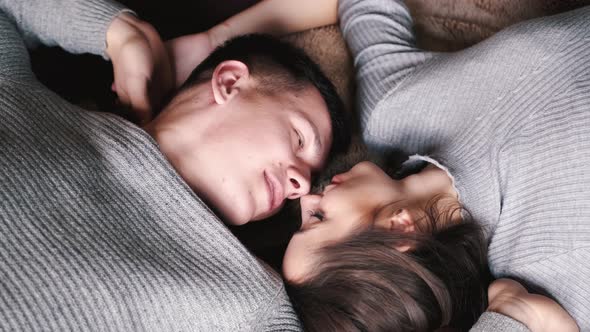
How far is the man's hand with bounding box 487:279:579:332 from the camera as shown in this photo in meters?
0.84

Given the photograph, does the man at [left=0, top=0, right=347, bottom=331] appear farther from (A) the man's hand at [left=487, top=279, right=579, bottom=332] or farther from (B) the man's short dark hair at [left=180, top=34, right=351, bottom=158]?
(A) the man's hand at [left=487, top=279, right=579, bottom=332]

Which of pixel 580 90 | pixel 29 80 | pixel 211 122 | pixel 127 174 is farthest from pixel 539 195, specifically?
pixel 29 80

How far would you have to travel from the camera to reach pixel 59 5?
3.51 feet

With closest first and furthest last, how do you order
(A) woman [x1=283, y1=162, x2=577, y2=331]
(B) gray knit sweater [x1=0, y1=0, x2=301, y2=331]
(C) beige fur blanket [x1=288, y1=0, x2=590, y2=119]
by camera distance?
(B) gray knit sweater [x1=0, y1=0, x2=301, y2=331], (A) woman [x1=283, y1=162, x2=577, y2=331], (C) beige fur blanket [x1=288, y1=0, x2=590, y2=119]

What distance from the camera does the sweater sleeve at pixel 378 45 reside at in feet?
3.69

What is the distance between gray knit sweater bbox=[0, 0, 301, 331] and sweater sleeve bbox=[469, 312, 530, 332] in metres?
0.28

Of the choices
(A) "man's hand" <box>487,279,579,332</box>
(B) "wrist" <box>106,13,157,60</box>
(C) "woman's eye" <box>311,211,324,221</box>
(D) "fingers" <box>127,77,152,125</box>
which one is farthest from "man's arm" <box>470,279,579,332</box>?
(B) "wrist" <box>106,13,157,60</box>

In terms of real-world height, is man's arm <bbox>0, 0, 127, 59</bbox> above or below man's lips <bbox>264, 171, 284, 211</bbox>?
above

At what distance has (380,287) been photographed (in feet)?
2.93

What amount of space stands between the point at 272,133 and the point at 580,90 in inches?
20.0

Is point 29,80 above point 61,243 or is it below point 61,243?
above

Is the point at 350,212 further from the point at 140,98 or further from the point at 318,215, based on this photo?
the point at 140,98

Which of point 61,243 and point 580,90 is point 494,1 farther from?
point 61,243

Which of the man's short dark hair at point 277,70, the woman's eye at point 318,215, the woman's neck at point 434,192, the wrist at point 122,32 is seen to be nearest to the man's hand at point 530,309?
the woman's neck at point 434,192
